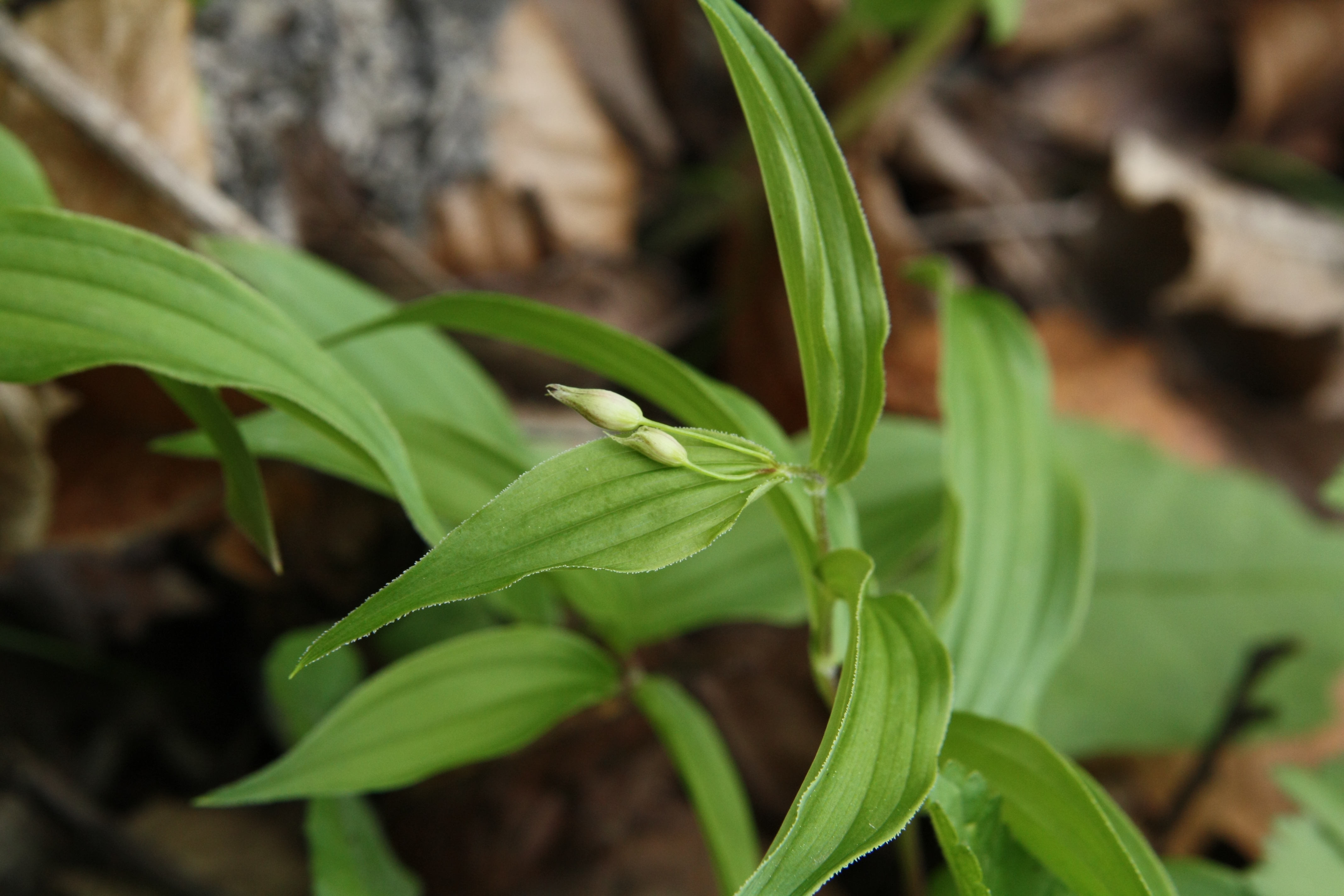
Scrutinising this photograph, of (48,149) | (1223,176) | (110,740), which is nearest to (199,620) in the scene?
(110,740)

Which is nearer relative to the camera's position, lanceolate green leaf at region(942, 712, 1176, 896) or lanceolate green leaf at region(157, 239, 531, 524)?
lanceolate green leaf at region(942, 712, 1176, 896)

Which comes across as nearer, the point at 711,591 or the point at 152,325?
the point at 152,325

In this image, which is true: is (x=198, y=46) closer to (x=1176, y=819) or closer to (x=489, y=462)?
(x=489, y=462)

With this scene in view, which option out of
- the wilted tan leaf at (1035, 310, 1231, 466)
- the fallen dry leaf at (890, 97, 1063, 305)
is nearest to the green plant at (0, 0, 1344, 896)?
the wilted tan leaf at (1035, 310, 1231, 466)

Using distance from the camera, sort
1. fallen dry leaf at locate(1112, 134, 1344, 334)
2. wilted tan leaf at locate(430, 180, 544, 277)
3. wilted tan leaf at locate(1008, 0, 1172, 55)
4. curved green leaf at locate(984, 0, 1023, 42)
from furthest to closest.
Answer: wilted tan leaf at locate(1008, 0, 1172, 55)
fallen dry leaf at locate(1112, 134, 1344, 334)
wilted tan leaf at locate(430, 180, 544, 277)
curved green leaf at locate(984, 0, 1023, 42)

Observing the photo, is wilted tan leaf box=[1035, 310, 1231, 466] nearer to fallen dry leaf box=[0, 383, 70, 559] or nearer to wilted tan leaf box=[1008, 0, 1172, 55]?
wilted tan leaf box=[1008, 0, 1172, 55]

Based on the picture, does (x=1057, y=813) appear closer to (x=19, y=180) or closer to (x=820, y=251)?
(x=820, y=251)

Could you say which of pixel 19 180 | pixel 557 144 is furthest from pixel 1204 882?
pixel 557 144
